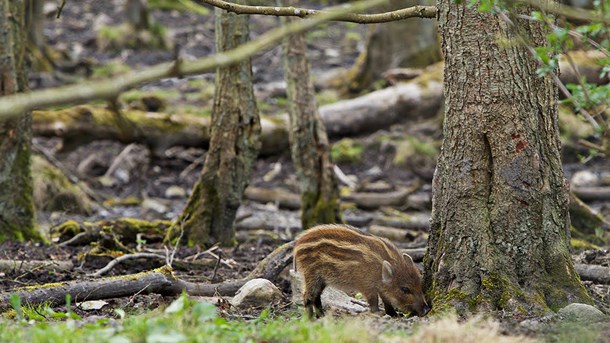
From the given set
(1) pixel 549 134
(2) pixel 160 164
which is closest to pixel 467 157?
(1) pixel 549 134

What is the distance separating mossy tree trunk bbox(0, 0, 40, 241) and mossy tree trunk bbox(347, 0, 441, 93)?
9909mm

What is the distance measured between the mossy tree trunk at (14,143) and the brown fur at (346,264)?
376 cm

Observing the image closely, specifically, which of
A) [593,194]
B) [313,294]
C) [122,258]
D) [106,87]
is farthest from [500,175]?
[593,194]

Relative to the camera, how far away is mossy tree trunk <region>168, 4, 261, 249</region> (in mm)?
9414

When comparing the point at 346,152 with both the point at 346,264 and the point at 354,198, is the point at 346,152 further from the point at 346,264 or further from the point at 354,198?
the point at 346,264

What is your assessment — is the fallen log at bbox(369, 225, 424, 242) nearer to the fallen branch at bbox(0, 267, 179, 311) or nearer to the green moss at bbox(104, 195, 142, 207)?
the fallen branch at bbox(0, 267, 179, 311)

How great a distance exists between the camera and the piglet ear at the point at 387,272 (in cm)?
707

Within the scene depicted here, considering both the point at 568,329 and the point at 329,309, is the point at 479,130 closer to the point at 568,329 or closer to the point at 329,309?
the point at 568,329

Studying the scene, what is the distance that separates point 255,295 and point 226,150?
2728mm

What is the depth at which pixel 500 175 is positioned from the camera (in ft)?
20.5

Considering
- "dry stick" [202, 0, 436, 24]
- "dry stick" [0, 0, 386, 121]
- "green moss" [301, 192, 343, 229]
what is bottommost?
"green moss" [301, 192, 343, 229]

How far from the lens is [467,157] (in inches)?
250

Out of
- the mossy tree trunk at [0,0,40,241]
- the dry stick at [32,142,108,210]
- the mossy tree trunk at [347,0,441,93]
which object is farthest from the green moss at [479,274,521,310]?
the mossy tree trunk at [347,0,441,93]

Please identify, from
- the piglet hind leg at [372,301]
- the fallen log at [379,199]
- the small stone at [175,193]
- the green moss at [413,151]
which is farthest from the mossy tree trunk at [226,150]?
the green moss at [413,151]
